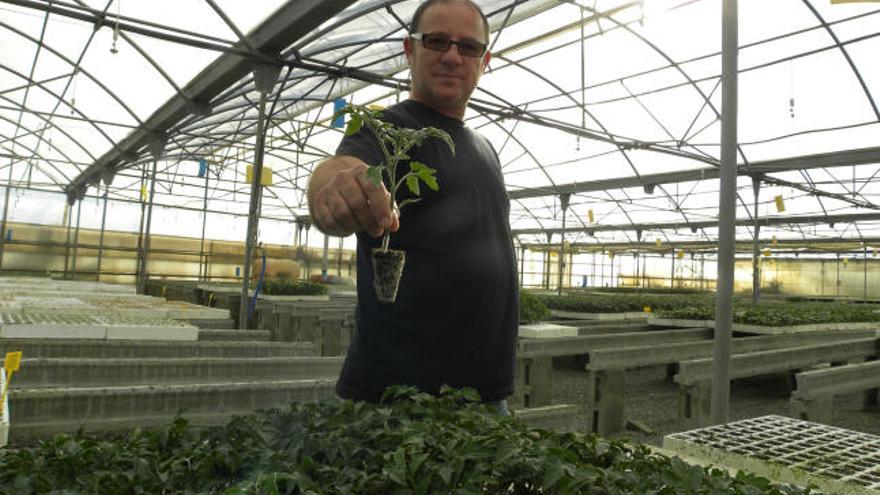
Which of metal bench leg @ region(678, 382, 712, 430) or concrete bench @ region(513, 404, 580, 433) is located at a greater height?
concrete bench @ region(513, 404, 580, 433)

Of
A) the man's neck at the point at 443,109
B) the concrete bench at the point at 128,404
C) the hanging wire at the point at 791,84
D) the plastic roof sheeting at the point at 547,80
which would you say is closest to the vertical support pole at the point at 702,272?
the plastic roof sheeting at the point at 547,80

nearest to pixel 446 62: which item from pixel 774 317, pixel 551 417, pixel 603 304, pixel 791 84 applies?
pixel 551 417

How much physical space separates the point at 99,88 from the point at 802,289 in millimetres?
35887

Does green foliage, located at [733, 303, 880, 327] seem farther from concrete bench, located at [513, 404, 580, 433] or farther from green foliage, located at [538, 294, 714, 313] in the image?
concrete bench, located at [513, 404, 580, 433]

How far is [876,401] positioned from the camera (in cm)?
763

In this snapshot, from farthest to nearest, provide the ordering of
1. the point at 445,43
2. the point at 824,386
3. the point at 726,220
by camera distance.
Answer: the point at 824,386, the point at 726,220, the point at 445,43

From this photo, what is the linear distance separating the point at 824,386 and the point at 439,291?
4.51 meters

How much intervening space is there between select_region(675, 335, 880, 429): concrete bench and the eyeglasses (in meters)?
3.98

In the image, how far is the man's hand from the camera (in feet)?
3.46

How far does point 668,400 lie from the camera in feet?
25.2

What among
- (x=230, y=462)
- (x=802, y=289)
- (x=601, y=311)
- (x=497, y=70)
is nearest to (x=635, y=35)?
(x=497, y=70)

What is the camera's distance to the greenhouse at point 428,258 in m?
1.32

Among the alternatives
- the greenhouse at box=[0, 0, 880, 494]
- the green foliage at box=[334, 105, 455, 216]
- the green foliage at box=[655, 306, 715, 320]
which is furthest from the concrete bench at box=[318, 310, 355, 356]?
the green foliage at box=[334, 105, 455, 216]

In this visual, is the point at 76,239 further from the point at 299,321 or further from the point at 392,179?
the point at 392,179
